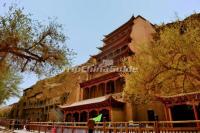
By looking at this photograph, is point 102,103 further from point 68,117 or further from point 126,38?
point 126,38

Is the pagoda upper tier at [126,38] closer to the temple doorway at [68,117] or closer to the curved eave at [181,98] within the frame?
the temple doorway at [68,117]

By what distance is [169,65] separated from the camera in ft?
47.4

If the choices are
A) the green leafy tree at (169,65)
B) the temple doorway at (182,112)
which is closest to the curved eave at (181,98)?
the green leafy tree at (169,65)

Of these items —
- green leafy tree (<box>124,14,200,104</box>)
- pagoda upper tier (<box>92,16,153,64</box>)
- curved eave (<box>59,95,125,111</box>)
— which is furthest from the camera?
pagoda upper tier (<box>92,16,153,64</box>)

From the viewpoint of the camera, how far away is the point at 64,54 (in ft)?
40.5

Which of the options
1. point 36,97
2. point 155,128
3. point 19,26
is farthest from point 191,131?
point 36,97

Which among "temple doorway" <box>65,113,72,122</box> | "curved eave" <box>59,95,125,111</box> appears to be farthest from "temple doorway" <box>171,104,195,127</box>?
"temple doorway" <box>65,113,72,122</box>

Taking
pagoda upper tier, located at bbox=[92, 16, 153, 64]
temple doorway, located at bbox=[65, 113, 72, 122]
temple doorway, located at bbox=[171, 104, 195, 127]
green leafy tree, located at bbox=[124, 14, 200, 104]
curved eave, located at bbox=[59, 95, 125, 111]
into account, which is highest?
pagoda upper tier, located at bbox=[92, 16, 153, 64]

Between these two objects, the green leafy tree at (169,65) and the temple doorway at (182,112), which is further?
the temple doorway at (182,112)

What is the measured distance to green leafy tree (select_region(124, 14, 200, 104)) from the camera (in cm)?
1339

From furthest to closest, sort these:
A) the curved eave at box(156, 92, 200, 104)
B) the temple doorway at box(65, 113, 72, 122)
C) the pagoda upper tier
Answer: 1. the temple doorway at box(65, 113, 72, 122)
2. the pagoda upper tier
3. the curved eave at box(156, 92, 200, 104)

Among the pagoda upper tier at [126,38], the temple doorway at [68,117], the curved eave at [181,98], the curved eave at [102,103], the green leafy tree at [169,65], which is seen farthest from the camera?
the temple doorway at [68,117]

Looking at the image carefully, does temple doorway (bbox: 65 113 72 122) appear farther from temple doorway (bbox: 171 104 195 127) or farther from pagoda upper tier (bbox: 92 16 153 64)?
temple doorway (bbox: 171 104 195 127)

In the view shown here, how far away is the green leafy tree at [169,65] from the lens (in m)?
13.4
